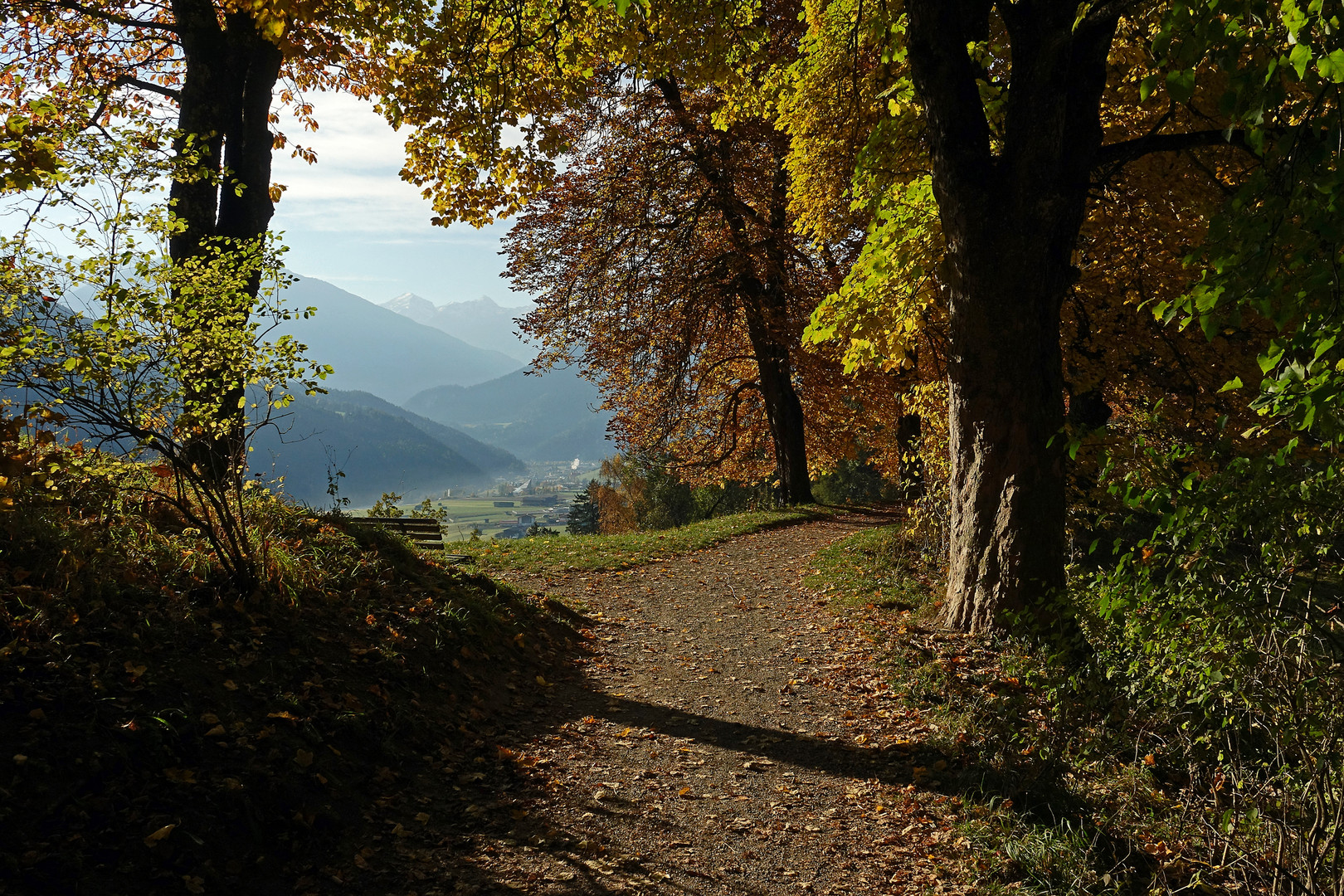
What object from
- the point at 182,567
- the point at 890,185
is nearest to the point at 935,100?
the point at 890,185

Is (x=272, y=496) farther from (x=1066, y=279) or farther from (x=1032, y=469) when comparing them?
(x=1066, y=279)

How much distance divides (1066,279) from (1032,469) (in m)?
1.63

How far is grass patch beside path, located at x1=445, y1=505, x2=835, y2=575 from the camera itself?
1233 cm

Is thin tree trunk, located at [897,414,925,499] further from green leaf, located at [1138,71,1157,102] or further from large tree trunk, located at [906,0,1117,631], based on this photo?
green leaf, located at [1138,71,1157,102]

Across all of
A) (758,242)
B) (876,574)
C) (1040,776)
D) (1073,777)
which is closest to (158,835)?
(1040,776)

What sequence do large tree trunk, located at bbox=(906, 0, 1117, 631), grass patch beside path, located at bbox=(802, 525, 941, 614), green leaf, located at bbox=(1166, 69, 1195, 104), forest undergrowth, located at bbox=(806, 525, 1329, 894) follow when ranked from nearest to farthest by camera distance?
green leaf, located at bbox=(1166, 69, 1195, 104), forest undergrowth, located at bbox=(806, 525, 1329, 894), large tree trunk, located at bbox=(906, 0, 1117, 631), grass patch beside path, located at bbox=(802, 525, 941, 614)

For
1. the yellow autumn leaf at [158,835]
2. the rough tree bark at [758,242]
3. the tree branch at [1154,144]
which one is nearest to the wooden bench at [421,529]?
the yellow autumn leaf at [158,835]

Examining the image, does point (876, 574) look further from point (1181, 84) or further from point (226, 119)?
point (226, 119)

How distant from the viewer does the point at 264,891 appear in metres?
3.44

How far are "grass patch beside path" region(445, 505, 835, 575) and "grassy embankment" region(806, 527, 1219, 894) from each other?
235 inches

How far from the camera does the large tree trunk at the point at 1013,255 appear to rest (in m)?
6.02

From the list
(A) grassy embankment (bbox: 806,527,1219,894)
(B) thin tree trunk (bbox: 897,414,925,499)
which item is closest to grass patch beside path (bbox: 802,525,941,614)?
(B) thin tree trunk (bbox: 897,414,925,499)

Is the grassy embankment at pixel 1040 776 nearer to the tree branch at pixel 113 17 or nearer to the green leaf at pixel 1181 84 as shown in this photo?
the green leaf at pixel 1181 84

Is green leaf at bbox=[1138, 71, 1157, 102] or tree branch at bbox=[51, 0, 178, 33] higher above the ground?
tree branch at bbox=[51, 0, 178, 33]
